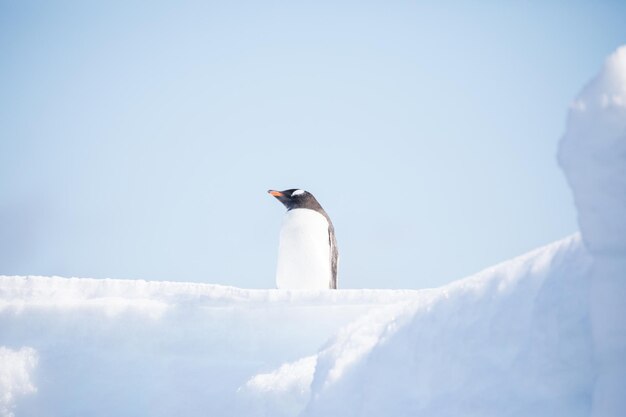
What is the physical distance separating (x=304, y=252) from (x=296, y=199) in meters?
1.24

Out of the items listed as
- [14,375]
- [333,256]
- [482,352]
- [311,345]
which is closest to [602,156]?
[482,352]

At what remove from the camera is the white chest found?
839cm

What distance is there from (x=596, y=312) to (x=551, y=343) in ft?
Result: 0.62

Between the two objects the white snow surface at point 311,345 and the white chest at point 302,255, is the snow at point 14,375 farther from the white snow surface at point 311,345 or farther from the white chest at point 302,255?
the white chest at point 302,255

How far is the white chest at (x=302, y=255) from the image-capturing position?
839 centimetres

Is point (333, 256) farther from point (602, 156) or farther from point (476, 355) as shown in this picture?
point (602, 156)

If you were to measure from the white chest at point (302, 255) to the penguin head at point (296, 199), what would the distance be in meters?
0.56

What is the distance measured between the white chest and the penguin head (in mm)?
565

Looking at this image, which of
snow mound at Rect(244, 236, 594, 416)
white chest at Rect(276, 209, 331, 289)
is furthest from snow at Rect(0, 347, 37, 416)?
white chest at Rect(276, 209, 331, 289)

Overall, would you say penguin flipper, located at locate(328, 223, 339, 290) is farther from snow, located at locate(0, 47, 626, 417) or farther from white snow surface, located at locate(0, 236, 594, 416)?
snow, located at locate(0, 47, 626, 417)

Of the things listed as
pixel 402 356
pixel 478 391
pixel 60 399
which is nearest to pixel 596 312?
pixel 478 391

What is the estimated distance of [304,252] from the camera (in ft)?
27.4

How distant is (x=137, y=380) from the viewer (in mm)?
3578

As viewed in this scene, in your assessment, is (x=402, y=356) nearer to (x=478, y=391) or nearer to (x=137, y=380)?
(x=478, y=391)
